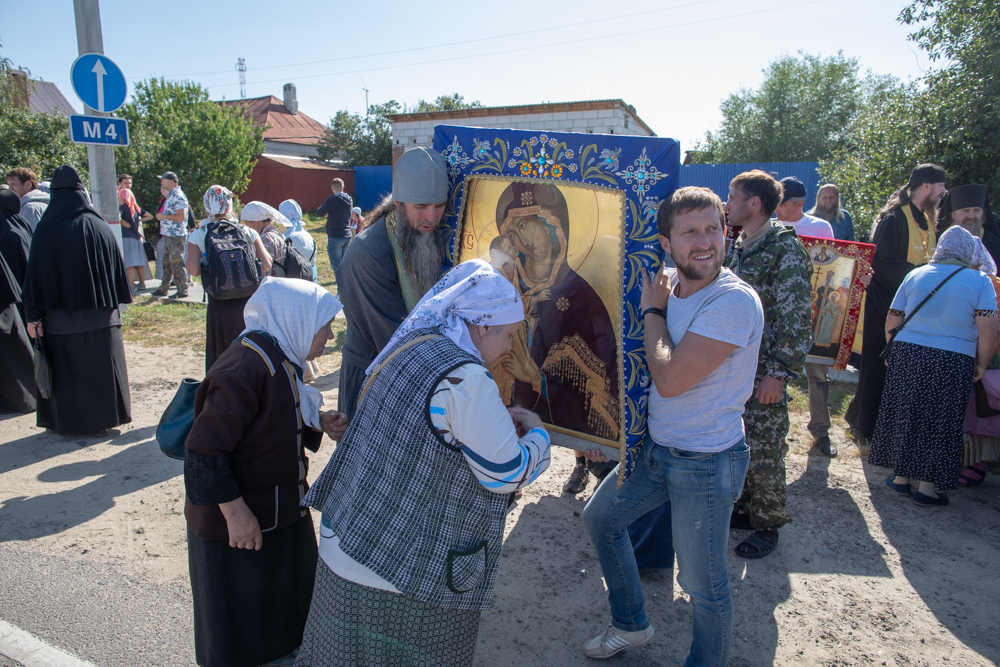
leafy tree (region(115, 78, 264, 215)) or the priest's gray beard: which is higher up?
leafy tree (region(115, 78, 264, 215))

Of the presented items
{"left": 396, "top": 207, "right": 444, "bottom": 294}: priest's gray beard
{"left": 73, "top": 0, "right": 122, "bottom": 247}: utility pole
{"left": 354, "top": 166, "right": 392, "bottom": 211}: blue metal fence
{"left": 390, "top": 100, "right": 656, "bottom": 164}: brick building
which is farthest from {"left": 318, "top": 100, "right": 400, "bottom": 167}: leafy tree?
{"left": 396, "top": 207, "right": 444, "bottom": 294}: priest's gray beard

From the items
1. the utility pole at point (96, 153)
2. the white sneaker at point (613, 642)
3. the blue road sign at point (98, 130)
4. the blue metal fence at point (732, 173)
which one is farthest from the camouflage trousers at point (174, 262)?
the blue metal fence at point (732, 173)

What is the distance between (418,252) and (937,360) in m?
3.37

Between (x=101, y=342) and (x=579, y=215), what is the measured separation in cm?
435

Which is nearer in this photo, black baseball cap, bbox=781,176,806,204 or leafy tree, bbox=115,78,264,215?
black baseball cap, bbox=781,176,806,204

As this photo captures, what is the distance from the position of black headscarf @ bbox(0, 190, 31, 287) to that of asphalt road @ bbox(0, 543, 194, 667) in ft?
10.4

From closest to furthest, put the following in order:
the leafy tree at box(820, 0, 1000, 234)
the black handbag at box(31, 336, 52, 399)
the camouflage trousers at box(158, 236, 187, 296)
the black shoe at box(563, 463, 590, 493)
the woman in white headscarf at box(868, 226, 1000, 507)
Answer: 1. the woman in white headscarf at box(868, 226, 1000, 507)
2. the black shoe at box(563, 463, 590, 493)
3. the black handbag at box(31, 336, 52, 399)
4. the leafy tree at box(820, 0, 1000, 234)
5. the camouflage trousers at box(158, 236, 187, 296)

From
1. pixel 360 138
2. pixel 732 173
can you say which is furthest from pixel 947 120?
pixel 360 138

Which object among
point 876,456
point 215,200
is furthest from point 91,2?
point 876,456

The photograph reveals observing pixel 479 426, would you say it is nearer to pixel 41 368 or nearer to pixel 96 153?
pixel 41 368

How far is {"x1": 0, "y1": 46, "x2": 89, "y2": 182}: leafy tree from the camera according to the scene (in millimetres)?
13383

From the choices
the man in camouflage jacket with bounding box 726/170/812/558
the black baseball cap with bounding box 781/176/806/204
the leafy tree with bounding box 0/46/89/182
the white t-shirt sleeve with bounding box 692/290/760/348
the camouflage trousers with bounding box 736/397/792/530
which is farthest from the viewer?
the leafy tree with bounding box 0/46/89/182

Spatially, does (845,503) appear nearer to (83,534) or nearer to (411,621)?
(411,621)

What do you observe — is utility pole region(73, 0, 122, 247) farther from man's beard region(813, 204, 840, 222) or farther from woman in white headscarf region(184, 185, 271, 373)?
man's beard region(813, 204, 840, 222)
